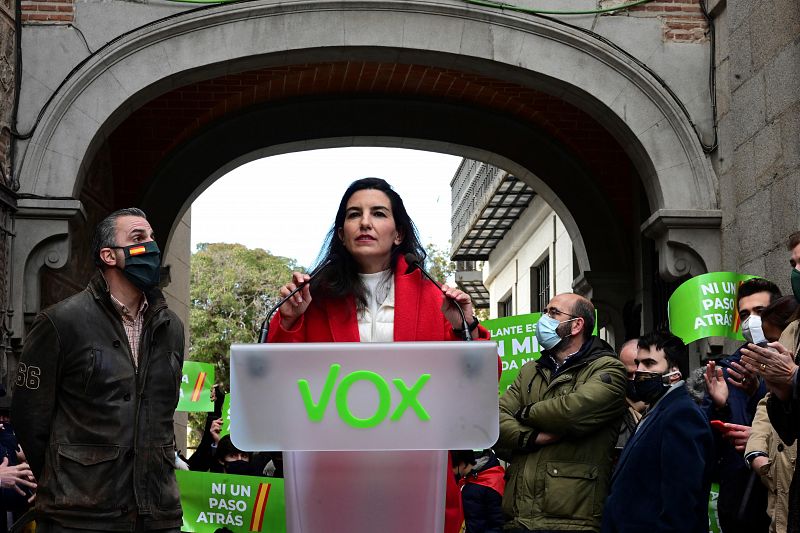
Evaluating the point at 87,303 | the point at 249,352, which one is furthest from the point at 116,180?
the point at 249,352

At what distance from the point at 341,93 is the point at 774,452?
416 inches

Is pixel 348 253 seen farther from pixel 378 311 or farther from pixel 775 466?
pixel 775 466

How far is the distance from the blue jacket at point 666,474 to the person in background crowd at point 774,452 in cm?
23

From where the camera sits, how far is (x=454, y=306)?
11.8ft

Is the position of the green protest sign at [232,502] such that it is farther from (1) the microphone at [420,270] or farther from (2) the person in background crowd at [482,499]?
(1) the microphone at [420,270]

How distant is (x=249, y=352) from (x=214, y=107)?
503 inches

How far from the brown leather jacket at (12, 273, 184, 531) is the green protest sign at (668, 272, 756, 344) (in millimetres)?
5056

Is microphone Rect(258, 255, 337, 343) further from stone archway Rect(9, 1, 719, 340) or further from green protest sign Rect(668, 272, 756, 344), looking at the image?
stone archway Rect(9, 1, 719, 340)

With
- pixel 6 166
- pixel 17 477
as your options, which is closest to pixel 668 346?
pixel 17 477

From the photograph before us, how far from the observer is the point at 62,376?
461 cm

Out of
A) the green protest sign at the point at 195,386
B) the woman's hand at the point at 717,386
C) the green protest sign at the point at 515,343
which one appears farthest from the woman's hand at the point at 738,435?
the green protest sign at the point at 195,386

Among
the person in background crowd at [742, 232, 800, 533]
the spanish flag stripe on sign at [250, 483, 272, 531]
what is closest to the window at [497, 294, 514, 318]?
the spanish flag stripe on sign at [250, 483, 272, 531]

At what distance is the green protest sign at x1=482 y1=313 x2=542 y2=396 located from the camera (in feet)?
33.6

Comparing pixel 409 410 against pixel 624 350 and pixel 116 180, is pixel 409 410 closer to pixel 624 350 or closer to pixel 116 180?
pixel 624 350
